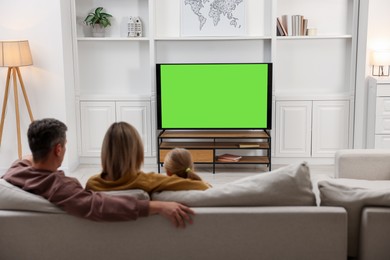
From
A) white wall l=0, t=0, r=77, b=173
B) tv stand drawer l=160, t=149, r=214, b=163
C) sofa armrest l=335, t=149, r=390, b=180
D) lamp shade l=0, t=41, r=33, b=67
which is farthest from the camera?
tv stand drawer l=160, t=149, r=214, b=163

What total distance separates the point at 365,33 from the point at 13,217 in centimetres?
458

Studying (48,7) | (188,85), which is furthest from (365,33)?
(48,7)

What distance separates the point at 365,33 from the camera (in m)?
5.95

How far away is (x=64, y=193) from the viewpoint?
239cm

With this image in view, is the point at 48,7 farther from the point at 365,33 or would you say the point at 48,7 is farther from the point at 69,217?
the point at 69,217

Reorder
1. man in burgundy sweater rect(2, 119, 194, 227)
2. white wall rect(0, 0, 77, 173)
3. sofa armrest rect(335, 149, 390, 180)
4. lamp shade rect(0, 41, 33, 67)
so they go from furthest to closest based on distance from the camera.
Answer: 1. white wall rect(0, 0, 77, 173)
2. lamp shade rect(0, 41, 33, 67)
3. sofa armrest rect(335, 149, 390, 180)
4. man in burgundy sweater rect(2, 119, 194, 227)

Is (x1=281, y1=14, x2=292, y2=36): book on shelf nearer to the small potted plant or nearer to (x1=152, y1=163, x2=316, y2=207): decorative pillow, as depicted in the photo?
the small potted plant

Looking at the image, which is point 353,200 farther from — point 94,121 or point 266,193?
point 94,121

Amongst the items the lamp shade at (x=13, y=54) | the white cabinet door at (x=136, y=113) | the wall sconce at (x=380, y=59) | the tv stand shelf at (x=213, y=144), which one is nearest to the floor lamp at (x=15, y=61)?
the lamp shade at (x=13, y=54)

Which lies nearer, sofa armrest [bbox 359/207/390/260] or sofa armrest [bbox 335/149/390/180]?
sofa armrest [bbox 359/207/390/260]

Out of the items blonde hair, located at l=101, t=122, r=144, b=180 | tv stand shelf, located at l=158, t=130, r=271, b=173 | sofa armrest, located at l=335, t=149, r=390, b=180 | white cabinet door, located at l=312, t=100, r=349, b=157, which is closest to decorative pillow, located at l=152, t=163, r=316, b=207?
blonde hair, located at l=101, t=122, r=144, b=180

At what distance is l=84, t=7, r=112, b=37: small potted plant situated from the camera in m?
6.16

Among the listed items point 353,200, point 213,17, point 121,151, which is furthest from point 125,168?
point 213,17

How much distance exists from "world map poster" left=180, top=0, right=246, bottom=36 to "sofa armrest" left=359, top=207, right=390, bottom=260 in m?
4.02
